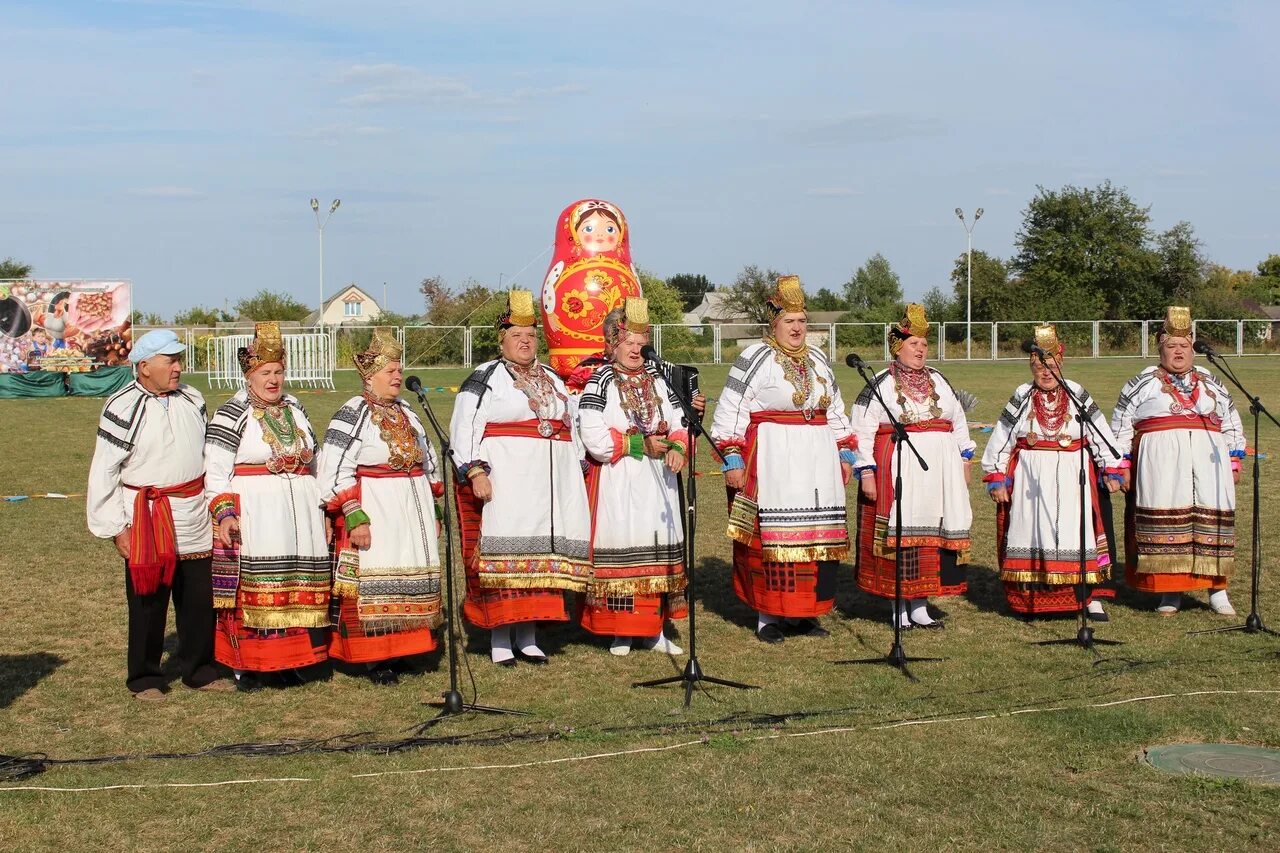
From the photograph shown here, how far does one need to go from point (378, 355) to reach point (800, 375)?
2491mm

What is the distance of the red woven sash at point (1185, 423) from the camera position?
30.0ft

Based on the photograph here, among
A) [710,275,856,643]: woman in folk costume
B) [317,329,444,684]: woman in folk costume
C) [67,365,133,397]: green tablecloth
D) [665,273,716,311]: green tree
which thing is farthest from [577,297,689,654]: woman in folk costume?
[665,273,716,311]: green tree

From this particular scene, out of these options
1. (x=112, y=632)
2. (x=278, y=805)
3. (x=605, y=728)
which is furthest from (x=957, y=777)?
(x=112, y=632)

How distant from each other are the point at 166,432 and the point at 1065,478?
17.4ft

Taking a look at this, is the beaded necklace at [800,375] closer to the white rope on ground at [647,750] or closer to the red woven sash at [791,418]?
the red woven sash at [791,418]

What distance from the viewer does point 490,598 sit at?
7988mm

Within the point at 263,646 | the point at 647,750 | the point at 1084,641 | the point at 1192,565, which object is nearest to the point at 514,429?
the point at 263,646

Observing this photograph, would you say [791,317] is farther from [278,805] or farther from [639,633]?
[278,805]

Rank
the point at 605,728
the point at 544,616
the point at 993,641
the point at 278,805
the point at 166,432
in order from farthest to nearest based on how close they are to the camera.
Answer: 1. the point at 993,641
2. the point at 544,616
3. the point at 166,432
4. the point at 605,728
5. the point at 278,805

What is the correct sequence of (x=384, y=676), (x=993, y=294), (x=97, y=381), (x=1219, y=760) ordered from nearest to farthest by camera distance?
(x=1219, y=760) < (x=384, y=676) < (x=97, y=381) < (x=993, y=294)

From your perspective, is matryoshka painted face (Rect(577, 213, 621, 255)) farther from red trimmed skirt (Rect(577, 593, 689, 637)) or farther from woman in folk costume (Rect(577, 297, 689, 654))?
red trimmed skirt (Rect(577, 593, 689, 637))

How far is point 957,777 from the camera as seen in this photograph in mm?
5730

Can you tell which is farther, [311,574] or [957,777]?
[311,574]

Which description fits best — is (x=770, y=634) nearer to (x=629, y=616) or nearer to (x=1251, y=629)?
(x=629, y=616)
